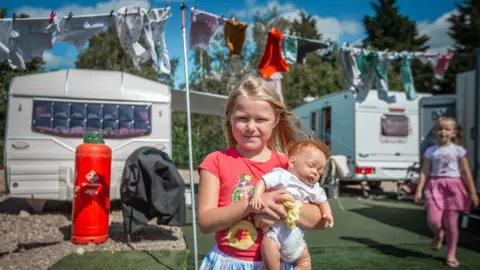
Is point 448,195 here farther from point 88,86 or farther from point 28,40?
point 88,86

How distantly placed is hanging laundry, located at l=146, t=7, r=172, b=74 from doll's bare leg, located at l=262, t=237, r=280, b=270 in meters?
4.64

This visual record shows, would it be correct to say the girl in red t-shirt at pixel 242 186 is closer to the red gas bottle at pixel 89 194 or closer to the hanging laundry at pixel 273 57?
the red gas bottle at pixel 89 194

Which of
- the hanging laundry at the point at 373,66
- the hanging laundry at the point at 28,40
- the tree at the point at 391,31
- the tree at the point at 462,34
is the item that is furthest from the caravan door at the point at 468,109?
the tree at the point at 391,31

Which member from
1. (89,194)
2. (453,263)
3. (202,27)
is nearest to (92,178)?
(89,194)

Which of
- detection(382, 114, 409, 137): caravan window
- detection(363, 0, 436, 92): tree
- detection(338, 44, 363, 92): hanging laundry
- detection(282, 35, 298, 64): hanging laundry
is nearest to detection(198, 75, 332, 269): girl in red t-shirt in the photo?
detection(282, 35, 298, 64): hanging laundry

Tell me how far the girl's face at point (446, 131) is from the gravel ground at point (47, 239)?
3362mm

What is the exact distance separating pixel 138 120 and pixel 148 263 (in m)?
3.28

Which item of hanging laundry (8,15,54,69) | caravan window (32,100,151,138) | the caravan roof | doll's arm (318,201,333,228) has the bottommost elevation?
doll's arm (318,201,333,228)

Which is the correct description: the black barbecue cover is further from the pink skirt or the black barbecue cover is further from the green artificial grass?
the pink skirt

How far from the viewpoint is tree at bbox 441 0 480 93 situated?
28031mm

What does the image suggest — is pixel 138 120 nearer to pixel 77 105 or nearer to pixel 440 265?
pixel 77 105

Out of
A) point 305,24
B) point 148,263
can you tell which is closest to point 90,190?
point 148,263

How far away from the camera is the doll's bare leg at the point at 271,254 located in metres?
1.57

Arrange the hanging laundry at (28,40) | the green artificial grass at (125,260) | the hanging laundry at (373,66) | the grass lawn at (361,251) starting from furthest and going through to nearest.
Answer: the hanging laundry at (373,66)
the hanging laundry at (28,40)
the grass lawn at (361,251)
the green artificial grass at (125,260)
